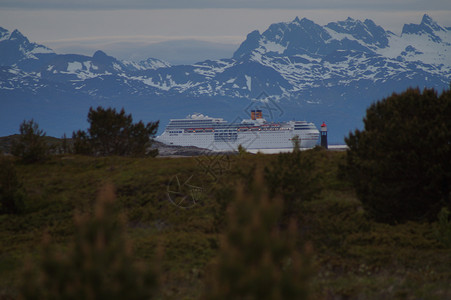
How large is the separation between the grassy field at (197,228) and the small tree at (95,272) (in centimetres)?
107

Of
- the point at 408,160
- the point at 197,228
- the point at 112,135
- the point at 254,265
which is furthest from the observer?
the point at 112,135

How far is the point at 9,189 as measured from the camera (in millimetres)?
16219

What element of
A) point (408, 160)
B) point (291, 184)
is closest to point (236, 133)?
point (291, 184)

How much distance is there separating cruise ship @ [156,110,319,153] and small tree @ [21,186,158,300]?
351 ft

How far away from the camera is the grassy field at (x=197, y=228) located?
1020cm

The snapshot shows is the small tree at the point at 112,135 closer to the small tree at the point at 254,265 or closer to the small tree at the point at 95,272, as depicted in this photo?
the small tree at the point at 95,272

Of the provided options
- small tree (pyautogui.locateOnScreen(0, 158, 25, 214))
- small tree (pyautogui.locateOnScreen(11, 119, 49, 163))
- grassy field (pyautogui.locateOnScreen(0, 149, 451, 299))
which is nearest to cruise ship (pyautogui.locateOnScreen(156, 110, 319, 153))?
small tree (pyautogui.locateOnScreen(11, 119, 49, 163))

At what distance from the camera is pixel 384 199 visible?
→ 13.2 m

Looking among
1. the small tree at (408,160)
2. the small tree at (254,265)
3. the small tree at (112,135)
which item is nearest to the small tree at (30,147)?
the small tree at (112,135)

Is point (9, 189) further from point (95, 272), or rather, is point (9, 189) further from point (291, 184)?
point (95, 272)

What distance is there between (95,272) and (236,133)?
11044cm

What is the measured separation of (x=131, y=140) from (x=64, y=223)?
1003 cm

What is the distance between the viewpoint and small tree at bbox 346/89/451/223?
41.3 feet

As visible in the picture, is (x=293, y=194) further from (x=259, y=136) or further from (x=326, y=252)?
(x=259, y=136)
